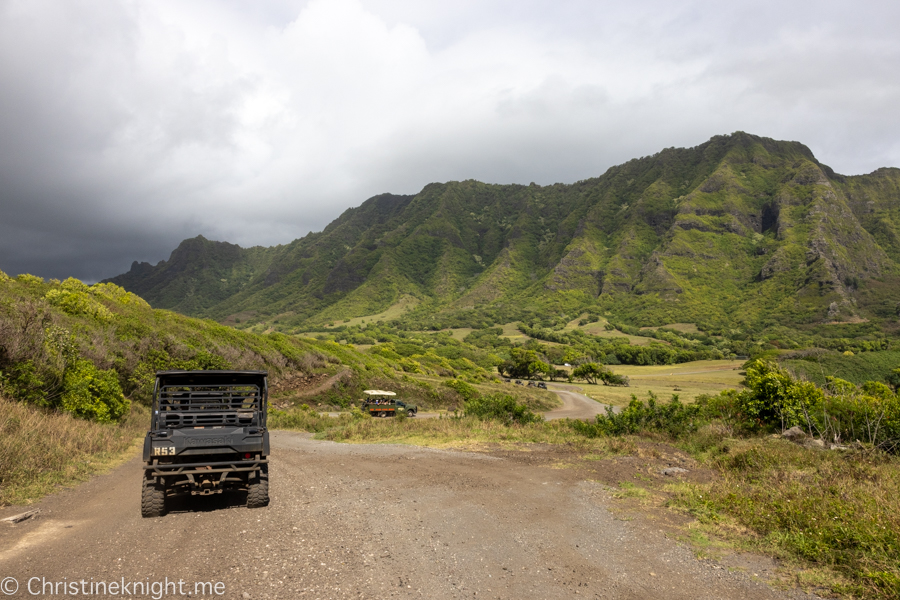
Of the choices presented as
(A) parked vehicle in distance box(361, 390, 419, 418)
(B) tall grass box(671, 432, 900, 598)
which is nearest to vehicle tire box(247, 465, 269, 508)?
(B) tall grass box(671, 432, 900, 598)

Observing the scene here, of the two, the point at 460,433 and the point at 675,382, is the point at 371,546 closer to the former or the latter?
the point at 460,433

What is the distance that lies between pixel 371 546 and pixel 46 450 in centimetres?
896

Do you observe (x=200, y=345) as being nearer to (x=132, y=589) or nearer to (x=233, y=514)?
(x=233, y=514)

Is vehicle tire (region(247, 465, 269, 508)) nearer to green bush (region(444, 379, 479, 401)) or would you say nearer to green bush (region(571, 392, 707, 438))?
green bush (region(571, 392, 707, 438))

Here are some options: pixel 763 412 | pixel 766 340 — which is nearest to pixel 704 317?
pixel 766 340

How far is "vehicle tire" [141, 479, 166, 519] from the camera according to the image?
7.20 meters

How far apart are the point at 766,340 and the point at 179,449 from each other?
540 ft

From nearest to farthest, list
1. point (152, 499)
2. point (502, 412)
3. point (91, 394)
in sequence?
1. point (152, 499)
2. point (91, 394)
3. point (502, 412)

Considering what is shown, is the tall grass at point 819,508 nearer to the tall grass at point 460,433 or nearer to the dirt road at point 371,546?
the dirt road at point 371,546

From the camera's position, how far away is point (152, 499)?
7.23 metres

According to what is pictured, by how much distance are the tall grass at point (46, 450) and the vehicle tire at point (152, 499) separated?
103 inches

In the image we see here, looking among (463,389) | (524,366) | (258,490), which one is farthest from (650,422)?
(524,366)

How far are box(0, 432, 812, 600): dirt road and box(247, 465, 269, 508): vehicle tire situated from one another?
0.17m

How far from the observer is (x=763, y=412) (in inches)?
642
